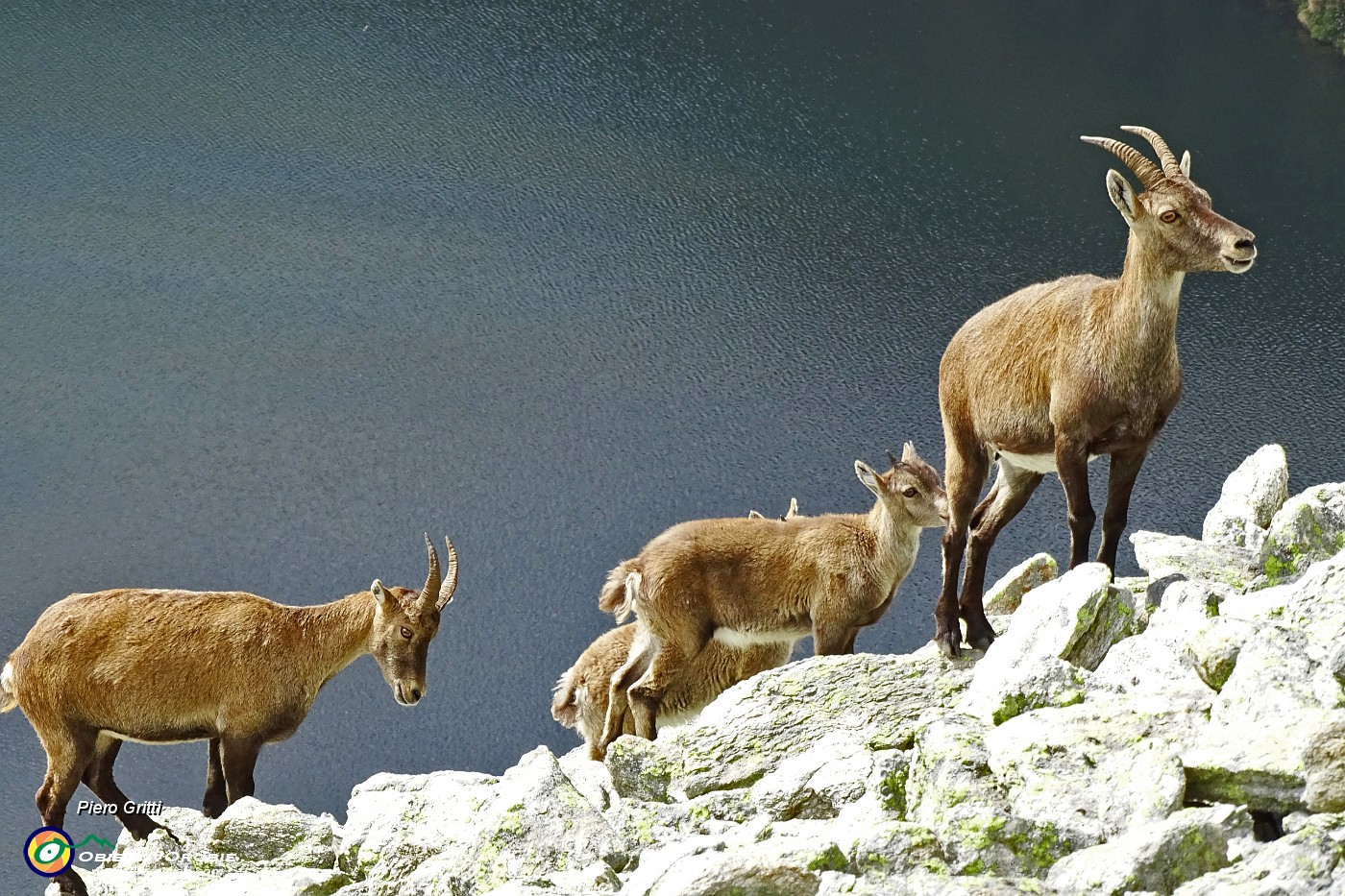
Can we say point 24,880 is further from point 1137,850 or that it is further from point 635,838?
point 1137,850

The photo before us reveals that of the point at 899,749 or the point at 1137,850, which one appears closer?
the point at 1137,850

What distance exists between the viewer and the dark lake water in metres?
9.92

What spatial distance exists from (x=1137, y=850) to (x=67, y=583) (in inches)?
310

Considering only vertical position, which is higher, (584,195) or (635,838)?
(584,195)

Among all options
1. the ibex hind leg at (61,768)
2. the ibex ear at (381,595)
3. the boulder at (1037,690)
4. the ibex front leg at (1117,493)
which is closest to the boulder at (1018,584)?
the ibex front leg at (1117,493)

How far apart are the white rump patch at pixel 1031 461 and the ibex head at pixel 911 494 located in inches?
26.9

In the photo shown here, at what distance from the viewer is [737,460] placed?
35.3ft

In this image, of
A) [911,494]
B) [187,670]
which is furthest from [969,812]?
[187,670]

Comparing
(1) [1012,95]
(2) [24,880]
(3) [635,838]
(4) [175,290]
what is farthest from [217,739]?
(1) [1012,95]

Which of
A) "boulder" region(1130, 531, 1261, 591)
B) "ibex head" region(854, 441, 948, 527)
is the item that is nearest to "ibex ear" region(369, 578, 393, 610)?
"ibex head" region(854, 441, 948, 527)

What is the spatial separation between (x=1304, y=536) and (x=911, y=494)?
1.69 meters

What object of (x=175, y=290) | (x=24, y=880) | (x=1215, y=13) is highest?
(x=1215, y=13)

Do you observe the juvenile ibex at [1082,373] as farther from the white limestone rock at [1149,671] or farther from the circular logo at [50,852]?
the circular logo at [50,852]

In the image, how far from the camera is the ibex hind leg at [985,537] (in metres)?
6.23
